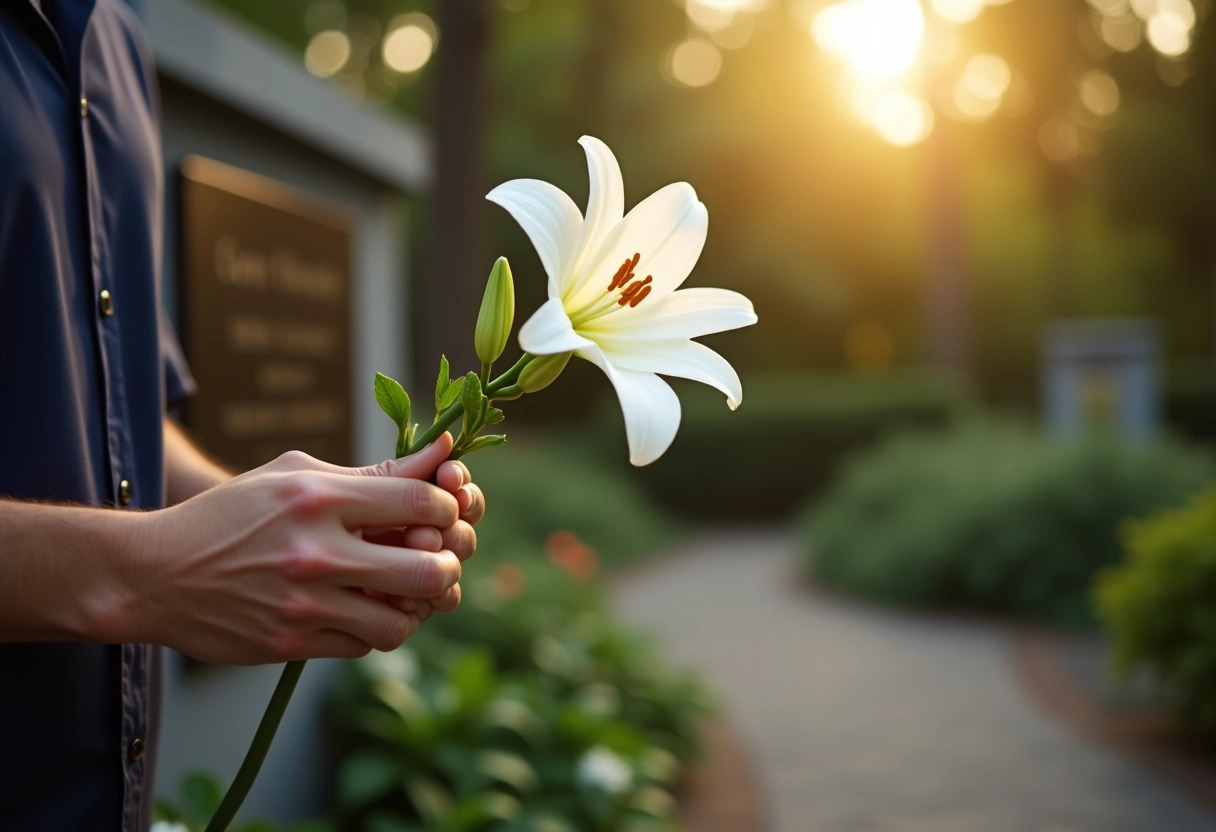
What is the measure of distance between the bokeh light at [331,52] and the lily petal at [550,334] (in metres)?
21.1

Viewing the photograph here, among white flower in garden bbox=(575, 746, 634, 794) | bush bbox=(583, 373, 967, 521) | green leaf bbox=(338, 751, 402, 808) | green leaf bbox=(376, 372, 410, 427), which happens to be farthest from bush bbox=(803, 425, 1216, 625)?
green leaf bbox=(376, 372, 410, 427)

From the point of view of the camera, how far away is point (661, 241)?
38.5 inches

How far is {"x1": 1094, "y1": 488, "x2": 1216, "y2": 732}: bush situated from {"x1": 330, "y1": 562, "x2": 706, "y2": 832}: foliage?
1978 millimetres

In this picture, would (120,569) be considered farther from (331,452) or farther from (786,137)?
(786,137)

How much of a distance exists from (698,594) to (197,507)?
835 cm

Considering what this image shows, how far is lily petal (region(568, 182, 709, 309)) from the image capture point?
95 centimetres

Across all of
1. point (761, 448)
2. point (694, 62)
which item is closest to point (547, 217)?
point (761, 448)

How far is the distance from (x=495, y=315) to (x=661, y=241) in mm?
185

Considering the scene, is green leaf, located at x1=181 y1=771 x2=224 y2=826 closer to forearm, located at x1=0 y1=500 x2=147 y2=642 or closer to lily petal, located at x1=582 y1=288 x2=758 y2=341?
forearm, located at x1=0 y1=500 x2=147 y2=642

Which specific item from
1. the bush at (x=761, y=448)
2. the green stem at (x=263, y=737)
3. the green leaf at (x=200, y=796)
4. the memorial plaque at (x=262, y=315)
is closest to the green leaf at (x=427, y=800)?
the green leaf at (x=200, y=796)

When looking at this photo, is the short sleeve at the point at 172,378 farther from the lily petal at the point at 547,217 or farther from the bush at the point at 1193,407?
the bush at the point at 1193,407

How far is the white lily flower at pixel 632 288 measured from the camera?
85 cm

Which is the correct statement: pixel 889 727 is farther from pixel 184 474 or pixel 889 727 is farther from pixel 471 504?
pixel 471 504

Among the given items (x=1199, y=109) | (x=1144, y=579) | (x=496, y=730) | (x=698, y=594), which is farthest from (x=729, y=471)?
(x=1199, y=109)
